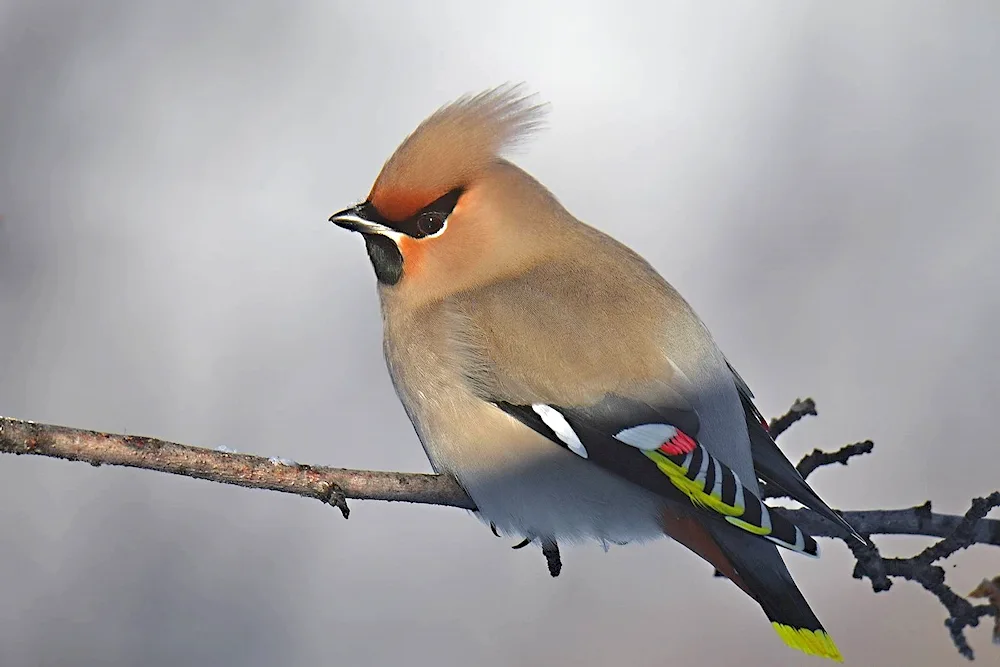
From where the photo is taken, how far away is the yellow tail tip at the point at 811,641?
2996 mm

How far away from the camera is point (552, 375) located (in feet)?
10.5

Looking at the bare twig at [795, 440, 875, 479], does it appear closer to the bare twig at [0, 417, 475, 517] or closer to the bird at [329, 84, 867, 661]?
the bird at [329, 84, 867, 661]

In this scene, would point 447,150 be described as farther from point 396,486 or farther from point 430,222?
point 396,486

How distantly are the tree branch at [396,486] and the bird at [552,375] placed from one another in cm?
10

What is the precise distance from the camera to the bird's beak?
3422mm

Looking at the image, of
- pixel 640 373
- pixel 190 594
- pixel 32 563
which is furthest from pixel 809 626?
pixel 32 563

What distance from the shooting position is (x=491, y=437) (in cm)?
329

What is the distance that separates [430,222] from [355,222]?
22 centimetres

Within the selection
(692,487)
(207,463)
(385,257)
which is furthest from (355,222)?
(692,487)

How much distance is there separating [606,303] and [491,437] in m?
0.48

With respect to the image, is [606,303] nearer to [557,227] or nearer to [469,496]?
[557,227]

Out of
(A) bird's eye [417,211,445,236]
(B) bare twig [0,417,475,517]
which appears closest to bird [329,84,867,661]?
(A) bird's eye [417,211,445,236]

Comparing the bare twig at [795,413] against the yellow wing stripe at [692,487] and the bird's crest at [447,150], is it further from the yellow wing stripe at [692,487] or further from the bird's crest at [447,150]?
the bird's crest at [447,150]

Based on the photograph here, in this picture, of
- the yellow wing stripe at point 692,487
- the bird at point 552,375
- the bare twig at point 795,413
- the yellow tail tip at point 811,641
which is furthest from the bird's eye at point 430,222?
the yellow tail tip at point 811,641
